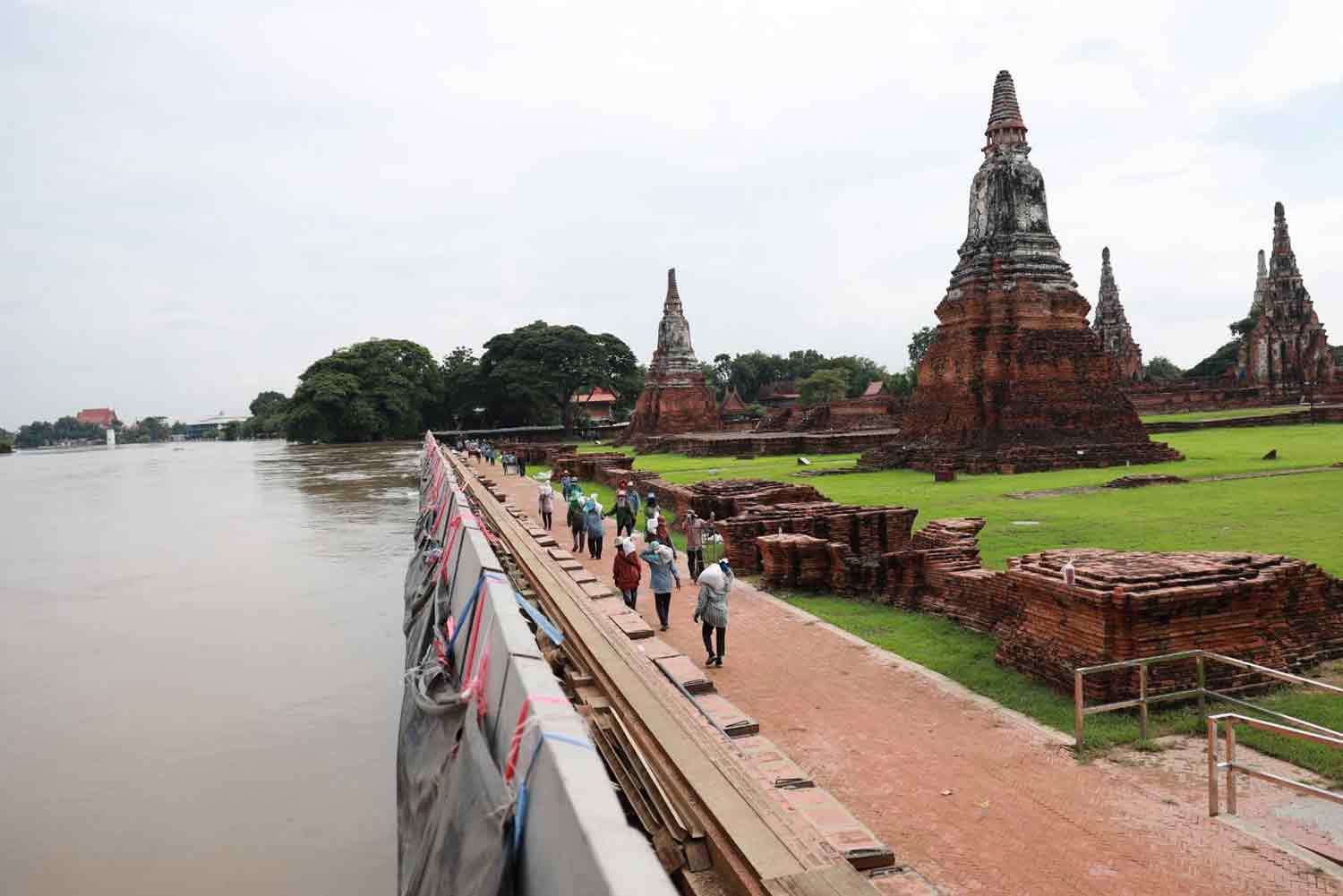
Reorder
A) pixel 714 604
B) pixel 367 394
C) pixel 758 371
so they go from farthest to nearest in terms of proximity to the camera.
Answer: pixel 758 371 → pixel 367 394 → pixel 714 604

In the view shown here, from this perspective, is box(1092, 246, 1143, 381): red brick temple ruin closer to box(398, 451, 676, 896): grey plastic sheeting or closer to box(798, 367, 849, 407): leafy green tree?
box(798, 367, 849, 407): leafy green tree

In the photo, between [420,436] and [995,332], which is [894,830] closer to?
[995,332]

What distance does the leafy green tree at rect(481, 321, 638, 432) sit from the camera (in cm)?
4841

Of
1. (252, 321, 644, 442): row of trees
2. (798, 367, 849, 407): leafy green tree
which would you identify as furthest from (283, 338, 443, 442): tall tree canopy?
(798, 367, 849, 407): leafy green tree

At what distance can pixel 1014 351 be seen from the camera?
2083 centimetres

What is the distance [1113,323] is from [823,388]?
1747 centimetres

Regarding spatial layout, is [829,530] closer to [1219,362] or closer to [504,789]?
[504,789]

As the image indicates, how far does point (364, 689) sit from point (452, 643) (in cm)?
339

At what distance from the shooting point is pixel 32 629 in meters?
10.5

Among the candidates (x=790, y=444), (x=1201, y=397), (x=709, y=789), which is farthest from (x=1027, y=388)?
(x=1201, y=397)

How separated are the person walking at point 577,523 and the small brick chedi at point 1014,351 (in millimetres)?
10010

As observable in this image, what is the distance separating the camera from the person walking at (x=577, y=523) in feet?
41.8

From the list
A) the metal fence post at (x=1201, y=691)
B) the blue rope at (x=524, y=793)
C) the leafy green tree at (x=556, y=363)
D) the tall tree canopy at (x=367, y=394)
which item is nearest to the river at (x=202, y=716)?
the blue rope at (x=524, y=793)

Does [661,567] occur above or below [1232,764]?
above
